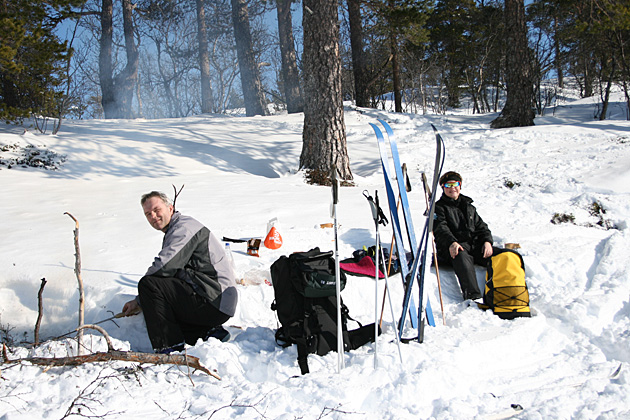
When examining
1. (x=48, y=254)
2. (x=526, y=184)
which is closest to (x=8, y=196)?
(x=48, y=254)

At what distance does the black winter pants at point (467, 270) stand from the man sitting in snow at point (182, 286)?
2018 millimetres

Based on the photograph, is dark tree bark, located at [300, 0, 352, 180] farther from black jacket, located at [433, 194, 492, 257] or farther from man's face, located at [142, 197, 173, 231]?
man's face, located at [142, 197, 173, 231]

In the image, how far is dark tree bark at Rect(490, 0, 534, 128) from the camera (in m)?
9.98

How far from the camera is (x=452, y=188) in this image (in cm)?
413

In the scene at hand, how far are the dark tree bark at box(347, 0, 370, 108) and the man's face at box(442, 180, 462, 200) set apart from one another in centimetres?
1072

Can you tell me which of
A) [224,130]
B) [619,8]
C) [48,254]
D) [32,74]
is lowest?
[48,254]

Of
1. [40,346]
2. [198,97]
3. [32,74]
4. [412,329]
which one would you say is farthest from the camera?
[198,97]

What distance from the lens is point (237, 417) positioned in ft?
6.65

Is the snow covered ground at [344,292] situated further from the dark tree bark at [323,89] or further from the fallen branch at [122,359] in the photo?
the dark tree bark at [323,89]

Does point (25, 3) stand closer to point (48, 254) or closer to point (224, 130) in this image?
point (224, 130)

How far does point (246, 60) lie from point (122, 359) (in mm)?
13926

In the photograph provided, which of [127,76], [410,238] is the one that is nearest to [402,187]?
[410,238]

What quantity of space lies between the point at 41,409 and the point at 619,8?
37.7 feet

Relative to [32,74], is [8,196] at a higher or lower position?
lower
